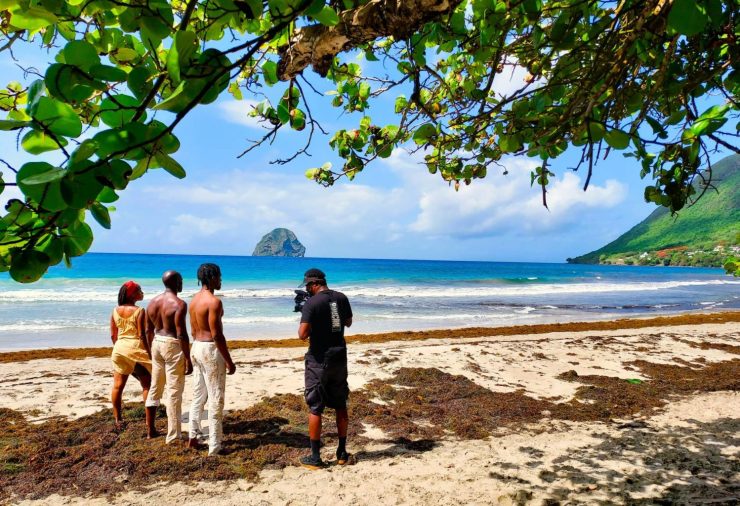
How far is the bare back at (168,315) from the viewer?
13.8ft

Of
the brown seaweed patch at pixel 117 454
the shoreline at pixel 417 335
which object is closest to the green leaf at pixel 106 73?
the brown seaweed patch at pixel 117 454

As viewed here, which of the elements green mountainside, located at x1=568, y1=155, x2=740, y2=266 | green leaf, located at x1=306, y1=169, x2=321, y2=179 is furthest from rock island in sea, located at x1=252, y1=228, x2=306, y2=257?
green leaf, located at x1=306, y1=169, x2=321, y2=179

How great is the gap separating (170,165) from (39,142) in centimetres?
22

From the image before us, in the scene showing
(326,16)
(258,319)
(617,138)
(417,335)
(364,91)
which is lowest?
(417,335)

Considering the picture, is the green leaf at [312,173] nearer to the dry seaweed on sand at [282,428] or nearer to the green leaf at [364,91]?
the green leaf at [364,91]

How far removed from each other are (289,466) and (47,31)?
3880mm

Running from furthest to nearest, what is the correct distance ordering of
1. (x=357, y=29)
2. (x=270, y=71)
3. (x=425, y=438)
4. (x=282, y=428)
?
(x=282, y=428) < (x=425, y=438) < (x=270, y=71) < (x=357, y=29)

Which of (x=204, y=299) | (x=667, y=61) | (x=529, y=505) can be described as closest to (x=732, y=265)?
(x=529, y=505)

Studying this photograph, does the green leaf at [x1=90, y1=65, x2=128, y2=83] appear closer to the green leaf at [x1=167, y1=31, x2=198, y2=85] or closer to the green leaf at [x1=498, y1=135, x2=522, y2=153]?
the green leaf at [x1=167, y1=31, x2=198, y2=85]

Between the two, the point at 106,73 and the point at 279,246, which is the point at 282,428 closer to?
the point at 106,73

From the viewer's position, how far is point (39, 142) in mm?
722

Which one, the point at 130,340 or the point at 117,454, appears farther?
the point at 130,340

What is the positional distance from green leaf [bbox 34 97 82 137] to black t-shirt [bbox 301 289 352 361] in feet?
11.0

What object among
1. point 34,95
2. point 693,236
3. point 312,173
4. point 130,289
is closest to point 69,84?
point 34,95
